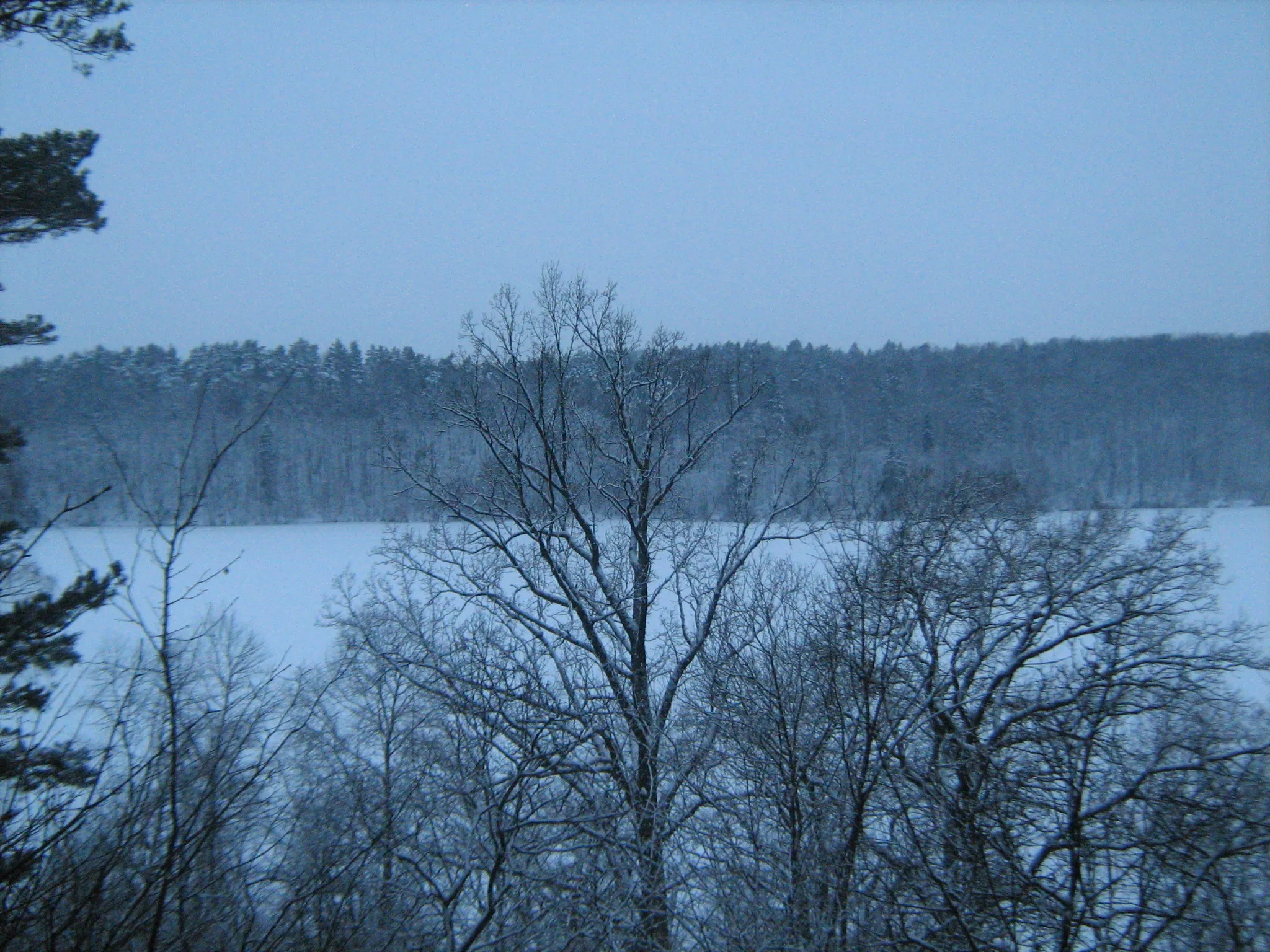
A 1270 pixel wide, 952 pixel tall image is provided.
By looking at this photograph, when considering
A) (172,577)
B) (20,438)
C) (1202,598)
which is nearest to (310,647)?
(20,438)

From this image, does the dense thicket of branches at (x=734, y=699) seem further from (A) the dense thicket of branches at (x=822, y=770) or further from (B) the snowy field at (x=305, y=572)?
(B) the snowy field at (x=305, y=572)

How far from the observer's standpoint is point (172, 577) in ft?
10.2

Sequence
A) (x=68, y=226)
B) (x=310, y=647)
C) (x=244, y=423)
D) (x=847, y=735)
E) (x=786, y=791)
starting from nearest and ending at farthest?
(x=244, y=423) → (x=68, y=226) → (x=786, y=791) → (x=847, y=735) → (x=310, y=647)

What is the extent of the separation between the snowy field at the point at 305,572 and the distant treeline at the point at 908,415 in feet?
2.19

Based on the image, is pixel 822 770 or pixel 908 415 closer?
pixel 822 770

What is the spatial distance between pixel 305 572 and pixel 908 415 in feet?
50.1

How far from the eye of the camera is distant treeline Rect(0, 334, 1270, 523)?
1212 centimetres

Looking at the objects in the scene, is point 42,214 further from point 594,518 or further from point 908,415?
point 908,415

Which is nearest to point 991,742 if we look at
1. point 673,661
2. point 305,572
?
point 673,661

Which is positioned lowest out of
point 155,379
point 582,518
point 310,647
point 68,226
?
point 310,647

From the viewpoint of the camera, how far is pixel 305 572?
62.1ft

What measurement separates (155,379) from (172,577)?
7.27 metres

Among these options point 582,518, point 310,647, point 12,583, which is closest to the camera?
point 12,583

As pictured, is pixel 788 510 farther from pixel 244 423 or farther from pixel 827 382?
pixel 244 423
